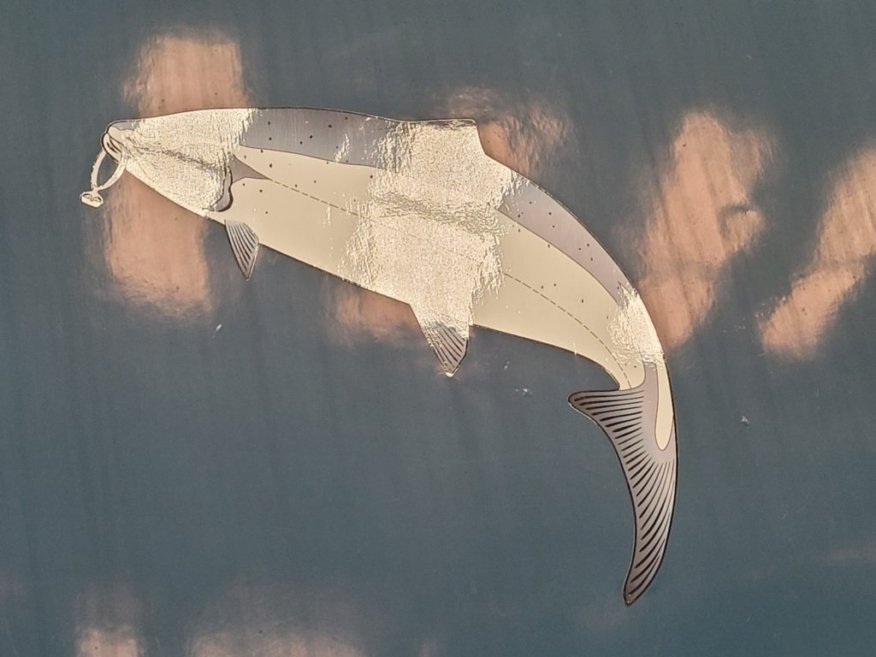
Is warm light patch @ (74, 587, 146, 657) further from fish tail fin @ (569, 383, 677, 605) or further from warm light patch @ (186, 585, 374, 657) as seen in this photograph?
fish tail fin @ (569, 383, 677, 605)

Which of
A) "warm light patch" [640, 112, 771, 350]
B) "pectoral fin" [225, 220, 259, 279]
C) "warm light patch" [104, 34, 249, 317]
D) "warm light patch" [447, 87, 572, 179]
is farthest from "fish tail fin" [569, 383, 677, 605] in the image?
"warm light patch" [104, 34, 249, 317]

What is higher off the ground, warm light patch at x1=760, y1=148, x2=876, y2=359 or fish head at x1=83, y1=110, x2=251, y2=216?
fish head at x1=83, y1=110, x2=251, y2=216

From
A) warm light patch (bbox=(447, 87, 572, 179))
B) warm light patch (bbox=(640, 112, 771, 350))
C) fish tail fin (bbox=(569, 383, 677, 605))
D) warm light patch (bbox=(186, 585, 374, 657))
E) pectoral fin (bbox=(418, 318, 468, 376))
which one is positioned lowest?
warm light patch (bbox=(186, 585, 374, 657))

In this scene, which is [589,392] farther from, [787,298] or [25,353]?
[25,353]

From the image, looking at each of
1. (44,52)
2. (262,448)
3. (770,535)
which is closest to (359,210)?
(262,448)

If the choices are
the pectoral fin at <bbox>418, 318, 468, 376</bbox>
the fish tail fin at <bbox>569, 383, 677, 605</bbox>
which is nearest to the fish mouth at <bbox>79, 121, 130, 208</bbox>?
the pectoral fin at <bbox>418, 318, 468, 376</bbox>

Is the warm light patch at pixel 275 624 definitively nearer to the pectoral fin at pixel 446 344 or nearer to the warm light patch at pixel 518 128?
the pectoral fin at pixel 446 344
